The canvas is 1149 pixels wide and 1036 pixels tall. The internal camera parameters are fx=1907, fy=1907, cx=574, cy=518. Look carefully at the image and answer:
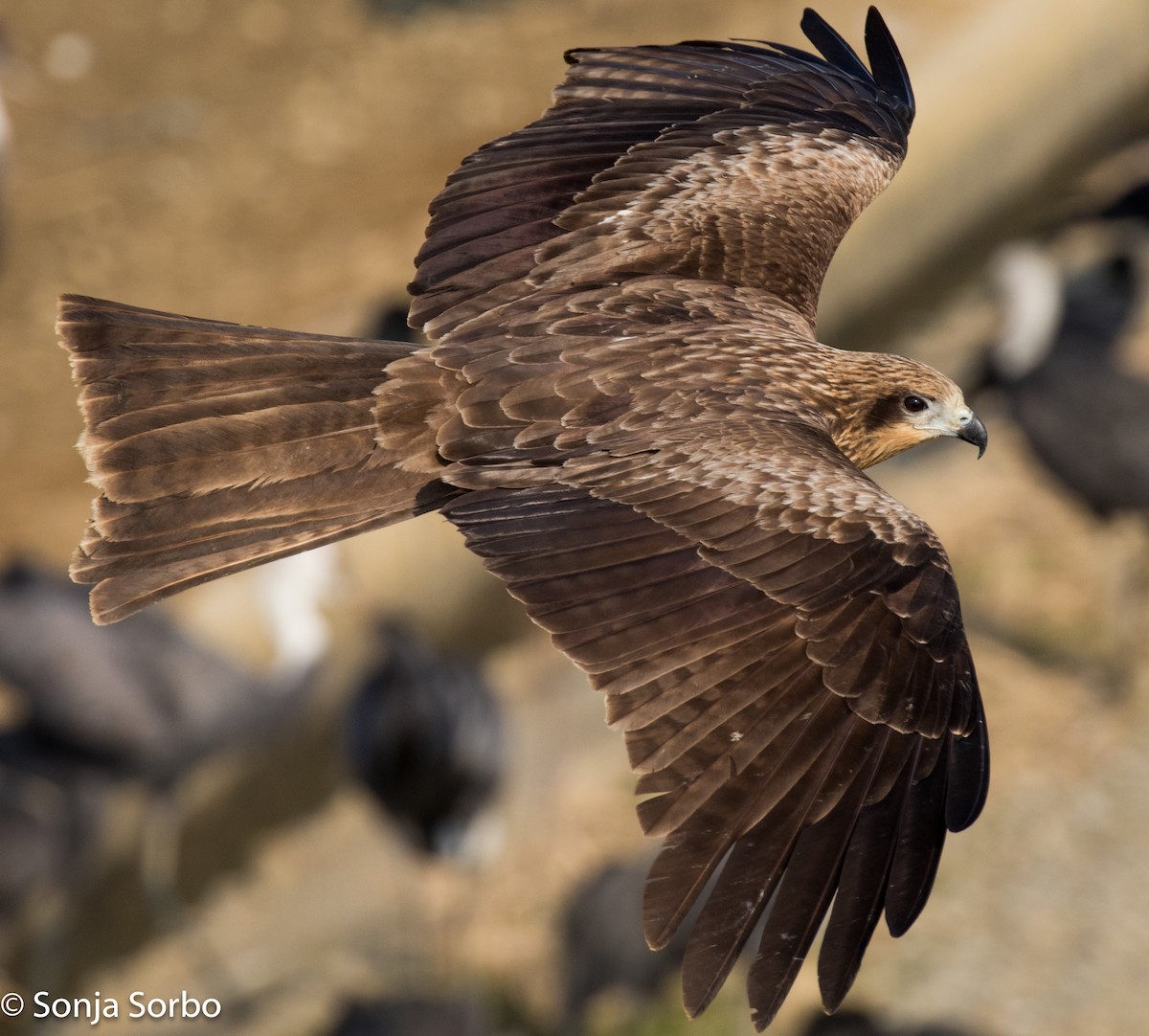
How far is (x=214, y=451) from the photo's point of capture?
414 cm

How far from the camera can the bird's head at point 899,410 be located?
4715 millimetres

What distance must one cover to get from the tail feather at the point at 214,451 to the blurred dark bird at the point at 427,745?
2590mm

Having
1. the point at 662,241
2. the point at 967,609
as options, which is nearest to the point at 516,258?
the point at 662,241

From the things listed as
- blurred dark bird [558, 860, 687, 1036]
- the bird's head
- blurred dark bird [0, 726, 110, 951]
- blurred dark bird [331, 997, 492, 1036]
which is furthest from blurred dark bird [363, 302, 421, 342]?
the bird's head

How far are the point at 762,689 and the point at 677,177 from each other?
5.86 ft

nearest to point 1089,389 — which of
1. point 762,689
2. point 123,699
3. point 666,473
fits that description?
point 123,699

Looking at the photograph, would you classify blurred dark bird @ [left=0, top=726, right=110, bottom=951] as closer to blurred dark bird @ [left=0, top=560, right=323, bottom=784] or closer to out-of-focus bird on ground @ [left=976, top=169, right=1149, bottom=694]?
blurred dark bird @ [left=0, top=560, right=323, bottom=784]

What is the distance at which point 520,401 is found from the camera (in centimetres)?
415

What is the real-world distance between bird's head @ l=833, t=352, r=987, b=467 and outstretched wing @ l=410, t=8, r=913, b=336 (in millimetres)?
334

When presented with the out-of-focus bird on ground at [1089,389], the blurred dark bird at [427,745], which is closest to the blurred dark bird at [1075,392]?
the out-of-focus bird on ground at [1089,389]

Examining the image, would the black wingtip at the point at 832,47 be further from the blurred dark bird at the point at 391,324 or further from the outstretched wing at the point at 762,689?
the blurred dark bird at the point at 391,324

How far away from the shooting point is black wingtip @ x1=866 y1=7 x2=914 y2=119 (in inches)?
219

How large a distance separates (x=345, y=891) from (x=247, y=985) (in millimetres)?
574

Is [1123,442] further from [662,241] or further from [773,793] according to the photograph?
[773,793]
